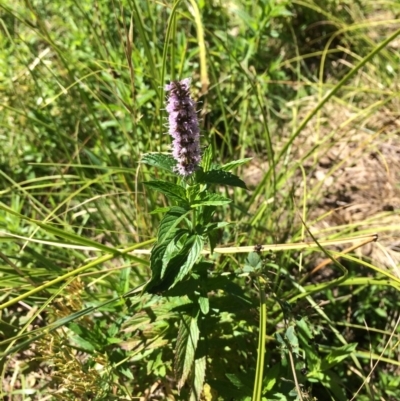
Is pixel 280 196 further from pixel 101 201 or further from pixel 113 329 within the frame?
pixel 113 329

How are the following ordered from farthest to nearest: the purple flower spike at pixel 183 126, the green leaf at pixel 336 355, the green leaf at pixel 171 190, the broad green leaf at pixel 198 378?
the green leaf at pixel 336 355 → the broad green leaf at pixel 198 378 → the green leaf at pixel 171 190 → the purple flower spike at pixel 183 126

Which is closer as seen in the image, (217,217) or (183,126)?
(183,126)

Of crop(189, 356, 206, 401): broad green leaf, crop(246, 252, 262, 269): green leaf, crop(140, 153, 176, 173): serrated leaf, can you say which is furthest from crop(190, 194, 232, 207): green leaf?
crop(189, 356, 206, 401): broad green leaf

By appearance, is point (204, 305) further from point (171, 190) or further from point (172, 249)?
point (171, 190)

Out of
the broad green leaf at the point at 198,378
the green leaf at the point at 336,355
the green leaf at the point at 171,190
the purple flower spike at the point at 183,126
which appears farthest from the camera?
the green leaf at the point at 336,355

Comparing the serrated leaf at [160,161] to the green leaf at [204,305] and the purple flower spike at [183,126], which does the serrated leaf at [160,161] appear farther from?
the green leaf at [204,305]

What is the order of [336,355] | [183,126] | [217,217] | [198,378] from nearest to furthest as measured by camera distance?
[183,126], [198,378], [336,355], [217,217]

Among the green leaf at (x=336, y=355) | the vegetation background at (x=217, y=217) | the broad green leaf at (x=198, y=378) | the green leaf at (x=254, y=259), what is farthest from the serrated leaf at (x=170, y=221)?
the green leaf at (x=336, y=355)

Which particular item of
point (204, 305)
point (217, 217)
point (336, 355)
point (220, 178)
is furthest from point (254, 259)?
point (217, 217)
